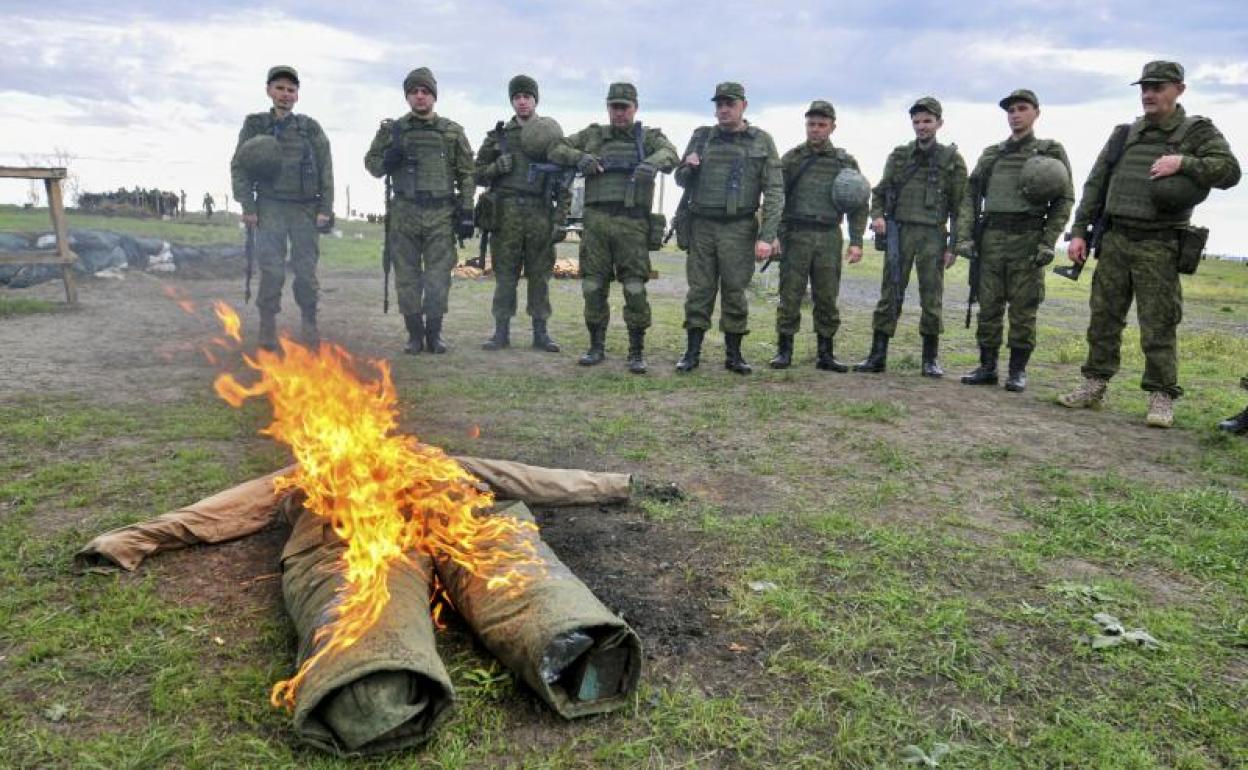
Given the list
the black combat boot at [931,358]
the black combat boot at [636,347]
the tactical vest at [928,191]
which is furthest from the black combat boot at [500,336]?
the black combat boot at [931,358]

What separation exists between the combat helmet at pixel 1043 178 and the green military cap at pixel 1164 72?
1.17 meters

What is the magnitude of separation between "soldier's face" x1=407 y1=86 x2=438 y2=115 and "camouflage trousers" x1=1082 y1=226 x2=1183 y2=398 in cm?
702

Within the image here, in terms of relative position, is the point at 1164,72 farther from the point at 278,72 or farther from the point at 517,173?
the point at 278,72

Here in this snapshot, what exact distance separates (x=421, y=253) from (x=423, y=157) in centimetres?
111

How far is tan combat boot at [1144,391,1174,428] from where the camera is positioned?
22.1ft

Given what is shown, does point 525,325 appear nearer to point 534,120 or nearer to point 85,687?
point 534,120

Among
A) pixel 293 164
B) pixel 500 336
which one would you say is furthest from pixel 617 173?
pixel 293 164

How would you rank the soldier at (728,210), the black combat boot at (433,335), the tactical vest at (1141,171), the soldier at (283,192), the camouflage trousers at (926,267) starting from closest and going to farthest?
the tactical vest at (1141,171) < the soldier at (728,210) < the camouflage trousers at (926,267) < the soldier at (283,192) < the black combat boot at (433,335)

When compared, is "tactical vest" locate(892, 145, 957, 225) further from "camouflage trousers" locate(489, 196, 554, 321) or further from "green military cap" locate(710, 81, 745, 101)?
"camouflage trousers" locate(489, 196, 554, 321)

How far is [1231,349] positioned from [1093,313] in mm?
5827

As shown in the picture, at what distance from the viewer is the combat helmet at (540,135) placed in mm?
9016

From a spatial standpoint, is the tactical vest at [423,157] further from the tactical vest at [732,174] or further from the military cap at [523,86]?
the tactical vest at [732,174]

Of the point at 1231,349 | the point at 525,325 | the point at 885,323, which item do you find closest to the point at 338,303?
the point at 525,325

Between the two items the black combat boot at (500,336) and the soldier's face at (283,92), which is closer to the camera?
the soldier's face at (283,92)
